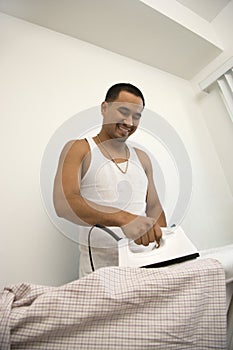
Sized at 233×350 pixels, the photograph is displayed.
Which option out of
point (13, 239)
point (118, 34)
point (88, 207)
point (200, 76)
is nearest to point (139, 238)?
point (88, 207)

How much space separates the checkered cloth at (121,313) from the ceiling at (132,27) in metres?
1.17

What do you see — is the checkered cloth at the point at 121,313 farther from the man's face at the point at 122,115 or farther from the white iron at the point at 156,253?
the man's face at the point at 122,115

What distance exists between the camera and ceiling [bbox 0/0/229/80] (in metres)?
0.96

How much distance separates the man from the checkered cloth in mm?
145

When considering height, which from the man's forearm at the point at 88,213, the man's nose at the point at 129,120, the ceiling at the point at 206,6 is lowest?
the man's forearm at the point at 88,213

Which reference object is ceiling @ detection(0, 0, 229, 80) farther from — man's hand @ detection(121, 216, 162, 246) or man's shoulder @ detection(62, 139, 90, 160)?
man's hand @ detection(121, 216, 162, 246)

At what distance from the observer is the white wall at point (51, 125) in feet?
2.34

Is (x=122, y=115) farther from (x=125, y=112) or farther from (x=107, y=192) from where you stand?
(x=107, y=192)

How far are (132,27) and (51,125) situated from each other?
0.72 metres

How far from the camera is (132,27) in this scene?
1097mm

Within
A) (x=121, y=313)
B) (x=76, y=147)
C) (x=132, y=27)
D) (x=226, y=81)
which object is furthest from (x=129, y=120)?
(x=226, y=81)

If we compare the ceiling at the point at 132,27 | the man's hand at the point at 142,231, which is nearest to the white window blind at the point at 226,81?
the ceiling at the point at 132,27

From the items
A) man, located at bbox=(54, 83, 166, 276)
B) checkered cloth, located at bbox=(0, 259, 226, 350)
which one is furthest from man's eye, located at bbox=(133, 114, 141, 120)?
checkered cloth, located at bbox=(0, 259, 226, 350)

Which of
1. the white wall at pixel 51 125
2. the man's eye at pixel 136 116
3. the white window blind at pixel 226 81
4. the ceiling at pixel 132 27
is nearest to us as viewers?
the man's eye at pixel 136 116
